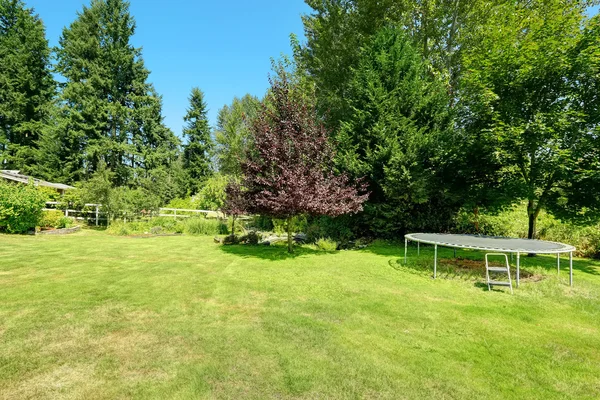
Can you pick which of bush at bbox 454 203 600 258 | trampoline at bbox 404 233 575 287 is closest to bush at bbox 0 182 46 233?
trampoline at bbox 404 233 575 287

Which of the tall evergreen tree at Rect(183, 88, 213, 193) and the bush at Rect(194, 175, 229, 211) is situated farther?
the tall evergreen tree at Rect(183, 88, 213, 193)

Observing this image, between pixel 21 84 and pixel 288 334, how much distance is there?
37.7 m

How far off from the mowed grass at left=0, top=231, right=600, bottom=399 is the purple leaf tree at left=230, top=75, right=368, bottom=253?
92.4 inches

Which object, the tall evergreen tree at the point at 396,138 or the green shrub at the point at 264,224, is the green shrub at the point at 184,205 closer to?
the green shrub at the point at 264,224

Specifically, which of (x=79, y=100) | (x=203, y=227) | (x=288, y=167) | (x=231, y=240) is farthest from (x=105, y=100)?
(x=288, y=167)

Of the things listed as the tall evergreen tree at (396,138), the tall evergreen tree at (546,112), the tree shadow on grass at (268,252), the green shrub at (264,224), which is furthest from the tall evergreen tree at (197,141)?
the tall evergreen tree at (546,112)

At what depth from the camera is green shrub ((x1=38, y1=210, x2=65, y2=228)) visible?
48.8ft

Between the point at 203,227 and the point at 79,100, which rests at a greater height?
the point at 79,100

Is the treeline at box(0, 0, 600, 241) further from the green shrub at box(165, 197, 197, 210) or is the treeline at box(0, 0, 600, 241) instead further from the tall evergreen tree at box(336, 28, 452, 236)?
the green shrub at box(165, 197, 197, 210)

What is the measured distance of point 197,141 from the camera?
36219mm

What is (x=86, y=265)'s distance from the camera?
8117 mm

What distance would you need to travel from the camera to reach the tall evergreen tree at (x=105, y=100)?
28.0 m

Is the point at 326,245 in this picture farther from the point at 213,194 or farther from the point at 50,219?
the point at 213,194

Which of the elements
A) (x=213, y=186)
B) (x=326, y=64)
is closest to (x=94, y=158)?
(x=213, y=186)
